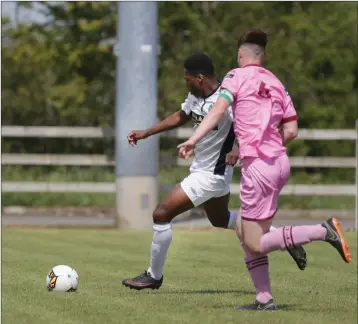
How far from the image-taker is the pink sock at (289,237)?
7.88 metres

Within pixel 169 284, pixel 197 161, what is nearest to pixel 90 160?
pixel 169 284

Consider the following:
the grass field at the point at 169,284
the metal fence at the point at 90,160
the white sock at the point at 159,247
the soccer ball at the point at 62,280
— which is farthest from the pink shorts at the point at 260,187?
the metal fence at the point at 90,160

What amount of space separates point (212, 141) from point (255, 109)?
155cm

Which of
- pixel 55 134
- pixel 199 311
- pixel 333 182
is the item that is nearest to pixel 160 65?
pixel 333 182

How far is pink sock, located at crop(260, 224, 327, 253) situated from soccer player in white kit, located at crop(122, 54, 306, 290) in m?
1.46

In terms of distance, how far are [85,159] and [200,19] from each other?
6728mm

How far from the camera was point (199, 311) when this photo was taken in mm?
8062

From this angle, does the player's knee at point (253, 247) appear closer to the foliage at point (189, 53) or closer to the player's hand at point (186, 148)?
the player's hand at point (186, 148)

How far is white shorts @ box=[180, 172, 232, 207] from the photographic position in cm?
935

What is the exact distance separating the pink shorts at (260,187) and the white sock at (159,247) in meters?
1.65

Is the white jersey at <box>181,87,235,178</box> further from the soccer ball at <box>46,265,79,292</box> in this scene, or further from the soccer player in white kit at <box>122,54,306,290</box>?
the soccer ball at <box>46,265,79,292</box>

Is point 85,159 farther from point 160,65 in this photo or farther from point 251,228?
point 251,228

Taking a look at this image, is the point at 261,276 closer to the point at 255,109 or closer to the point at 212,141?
the point at 255,109

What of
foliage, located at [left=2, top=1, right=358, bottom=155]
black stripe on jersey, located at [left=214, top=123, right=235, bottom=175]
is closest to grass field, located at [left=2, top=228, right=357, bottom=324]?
black stripe on jersey, located at [left=214, top=123, right=235, bottom=175]
